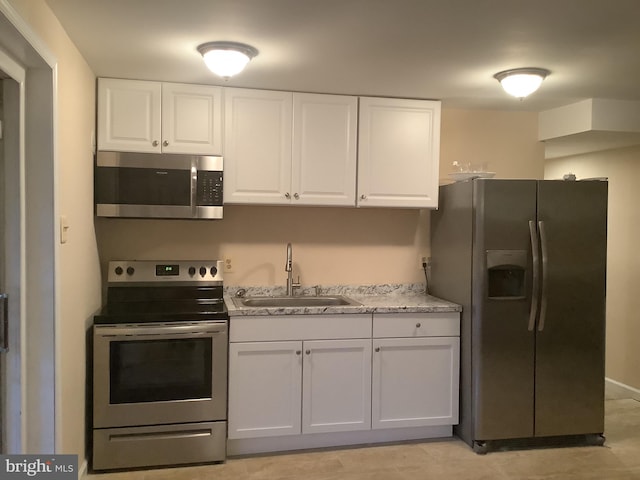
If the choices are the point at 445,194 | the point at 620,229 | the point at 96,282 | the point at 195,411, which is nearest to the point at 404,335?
the point at 445,194

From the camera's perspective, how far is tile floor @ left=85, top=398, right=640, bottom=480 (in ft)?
9.71

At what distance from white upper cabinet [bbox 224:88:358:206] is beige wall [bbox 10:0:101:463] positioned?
32.6 inches

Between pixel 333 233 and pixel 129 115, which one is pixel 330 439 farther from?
pixel 129 115

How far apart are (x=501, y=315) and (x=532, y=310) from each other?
0.62ft

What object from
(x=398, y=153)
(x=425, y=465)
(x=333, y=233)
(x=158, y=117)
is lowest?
(x=425, y=465)

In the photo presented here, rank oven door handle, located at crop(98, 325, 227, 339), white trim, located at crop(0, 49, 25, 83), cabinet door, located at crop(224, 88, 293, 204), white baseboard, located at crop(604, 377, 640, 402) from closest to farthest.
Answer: white trim, located at crop(0, 49, 25, 83), oven door handle, located at crop(98, 325, 227, 339), cabinet door, located at crop(224, 88, 293, 204), white baseboard, located at crop(604, 377, 640, 402)

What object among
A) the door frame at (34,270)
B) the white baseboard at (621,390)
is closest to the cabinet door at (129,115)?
the door frame at (34,270)

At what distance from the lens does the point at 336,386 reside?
328cm

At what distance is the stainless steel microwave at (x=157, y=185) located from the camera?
317cm

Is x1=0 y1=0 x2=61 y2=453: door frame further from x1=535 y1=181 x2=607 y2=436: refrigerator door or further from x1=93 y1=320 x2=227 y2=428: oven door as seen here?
x1=535 y1=181 x2=607 y2=436: refrigerator door

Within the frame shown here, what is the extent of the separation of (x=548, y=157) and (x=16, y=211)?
4.43 m

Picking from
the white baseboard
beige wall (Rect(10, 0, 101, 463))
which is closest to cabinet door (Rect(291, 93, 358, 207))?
beige wall (Rect(10, 0, 101, 463))

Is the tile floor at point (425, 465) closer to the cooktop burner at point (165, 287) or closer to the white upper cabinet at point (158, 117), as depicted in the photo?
the cooktop burner at point (165, 287)
